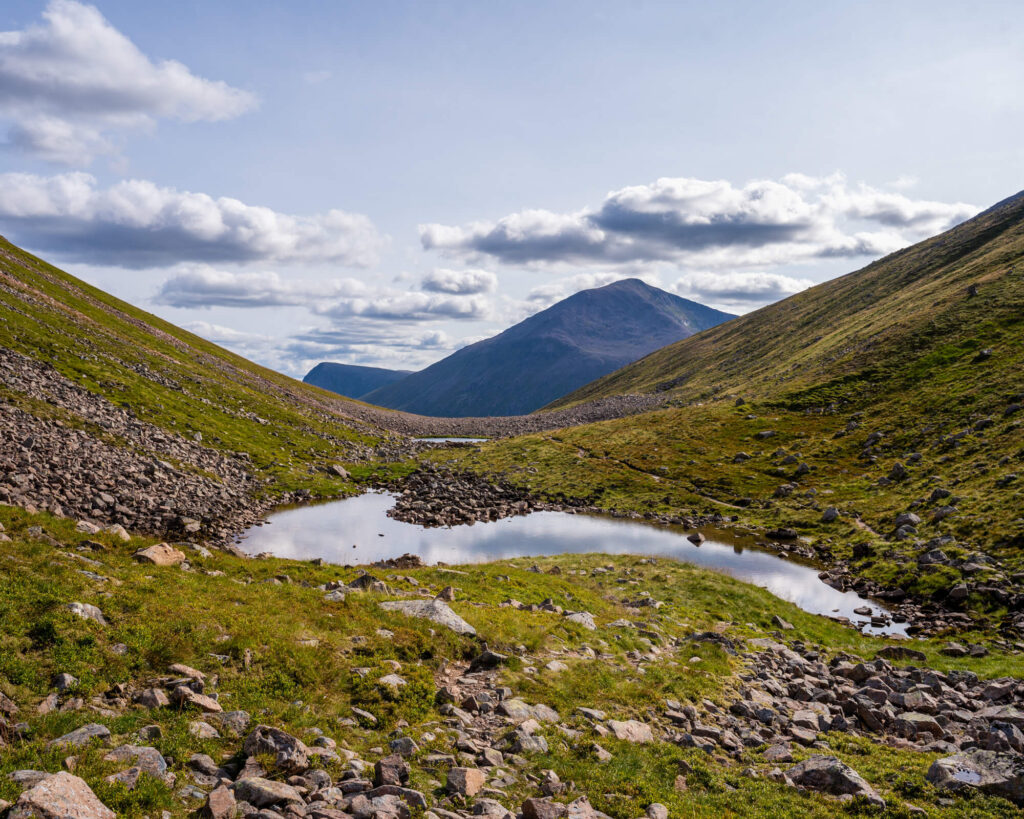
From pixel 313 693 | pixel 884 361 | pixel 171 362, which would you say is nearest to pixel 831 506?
pixel 884 361

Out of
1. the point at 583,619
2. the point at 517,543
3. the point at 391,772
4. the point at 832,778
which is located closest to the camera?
the point at 391,772

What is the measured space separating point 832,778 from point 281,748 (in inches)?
543

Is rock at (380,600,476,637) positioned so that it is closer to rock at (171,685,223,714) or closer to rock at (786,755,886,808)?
rock at (171,685,223,714)

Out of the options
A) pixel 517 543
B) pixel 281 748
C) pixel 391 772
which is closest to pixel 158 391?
pixel 517 543

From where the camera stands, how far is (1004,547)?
3747cm

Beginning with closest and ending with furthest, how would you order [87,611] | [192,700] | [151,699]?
[151,699] < [192,700] < [87,611]

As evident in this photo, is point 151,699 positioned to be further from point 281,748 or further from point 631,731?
point 631,731

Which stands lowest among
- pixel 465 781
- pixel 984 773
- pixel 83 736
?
pixel 984 773

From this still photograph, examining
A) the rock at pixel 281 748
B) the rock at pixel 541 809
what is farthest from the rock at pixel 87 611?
the rock at pixel 541 809

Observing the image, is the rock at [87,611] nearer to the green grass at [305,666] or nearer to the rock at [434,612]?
the green grass at [305,666]

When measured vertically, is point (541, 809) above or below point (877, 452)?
below

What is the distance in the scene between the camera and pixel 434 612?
2139 centimetres

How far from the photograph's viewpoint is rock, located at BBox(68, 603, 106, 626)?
44.7 ft

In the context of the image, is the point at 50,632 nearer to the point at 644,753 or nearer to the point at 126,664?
the point at 126,664
